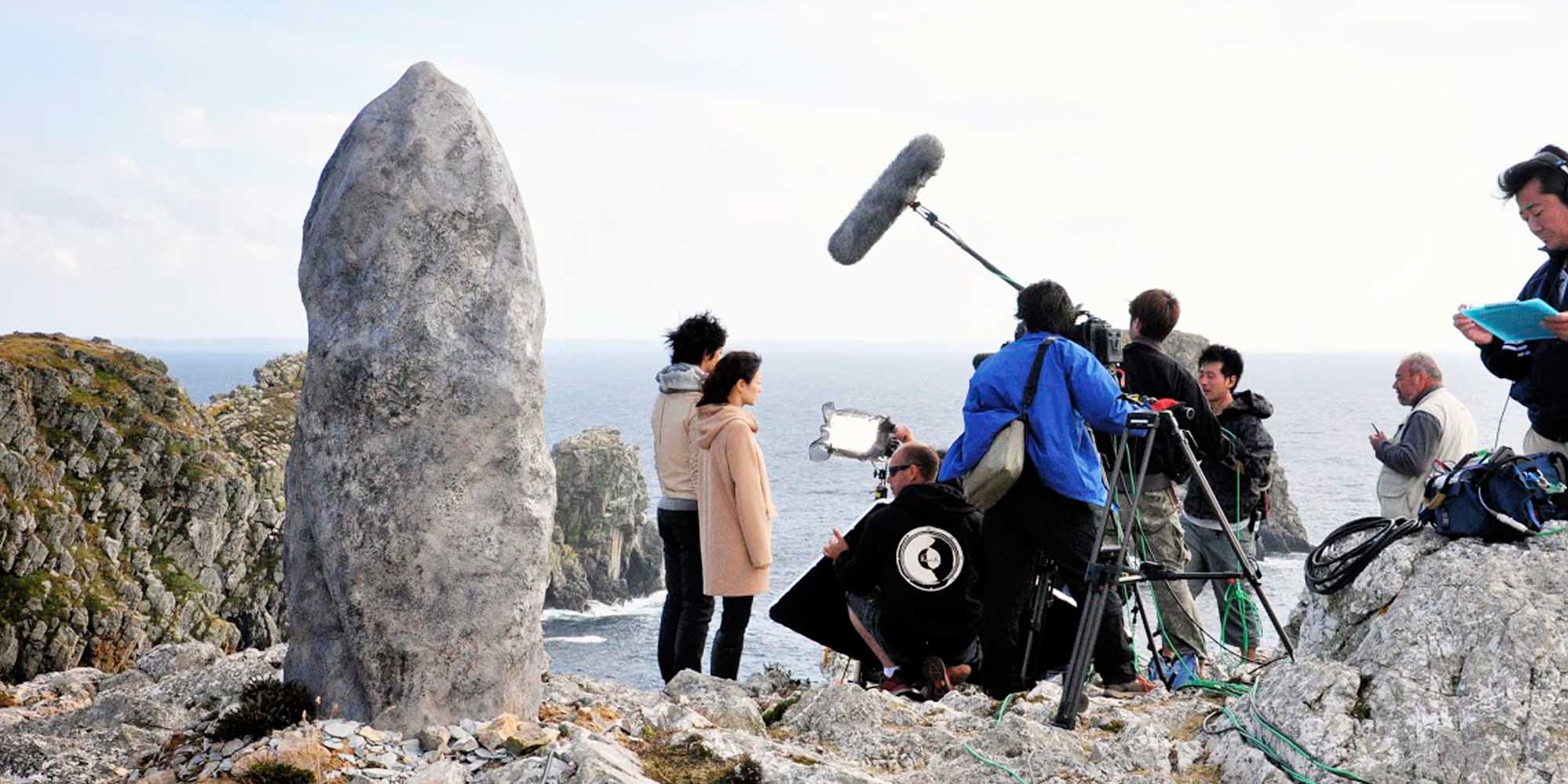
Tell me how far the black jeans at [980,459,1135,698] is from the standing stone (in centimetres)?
286

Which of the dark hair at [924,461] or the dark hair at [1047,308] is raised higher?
the dark hair at [1047,308]

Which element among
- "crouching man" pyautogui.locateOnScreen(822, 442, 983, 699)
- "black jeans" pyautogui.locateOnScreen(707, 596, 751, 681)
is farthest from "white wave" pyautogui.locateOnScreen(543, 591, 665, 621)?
"crouching man" pyautogui.locateOnScreen(822, 442, 983, 699)

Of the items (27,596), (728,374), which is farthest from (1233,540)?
(27,596)

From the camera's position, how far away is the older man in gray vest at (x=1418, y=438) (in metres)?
9.24

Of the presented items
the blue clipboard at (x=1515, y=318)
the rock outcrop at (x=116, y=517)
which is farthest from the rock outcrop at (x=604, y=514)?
the blue clipboard at (x=1515, y=318)

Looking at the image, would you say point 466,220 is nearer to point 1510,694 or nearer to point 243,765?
point 243,765

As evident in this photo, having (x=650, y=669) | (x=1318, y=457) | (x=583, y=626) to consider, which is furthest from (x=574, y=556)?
(x=1318, y=457)

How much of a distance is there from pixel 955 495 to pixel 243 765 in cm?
446

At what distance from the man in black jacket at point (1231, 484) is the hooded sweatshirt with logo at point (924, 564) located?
172cm

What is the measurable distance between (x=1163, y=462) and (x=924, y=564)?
1659 millimetres

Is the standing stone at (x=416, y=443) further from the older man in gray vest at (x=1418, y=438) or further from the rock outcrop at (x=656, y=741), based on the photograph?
the older man in gray vest at (x=1418, y=438)

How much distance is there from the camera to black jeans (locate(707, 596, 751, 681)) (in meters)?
8.84

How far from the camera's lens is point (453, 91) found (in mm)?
7734

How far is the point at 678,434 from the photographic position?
930 cm
